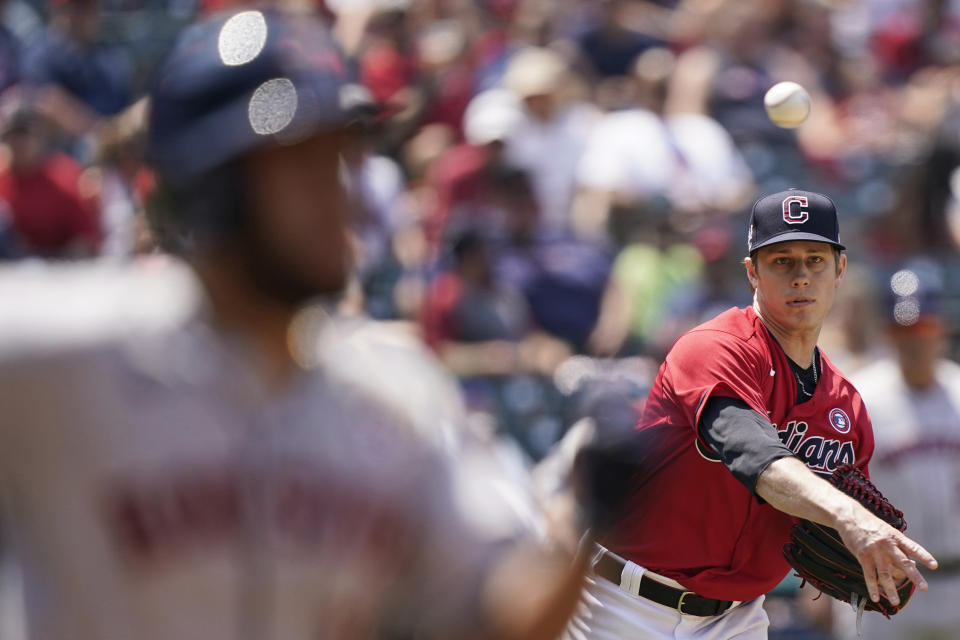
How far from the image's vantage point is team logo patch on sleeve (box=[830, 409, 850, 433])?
416cm

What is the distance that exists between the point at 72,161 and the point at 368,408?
756cm

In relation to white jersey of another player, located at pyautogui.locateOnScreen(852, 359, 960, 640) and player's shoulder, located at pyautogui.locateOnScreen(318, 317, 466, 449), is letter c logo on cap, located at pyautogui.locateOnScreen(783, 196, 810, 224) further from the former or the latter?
white jersey of another player, located at pyautogui.locateOnScreen(852, 359, 960, 640)

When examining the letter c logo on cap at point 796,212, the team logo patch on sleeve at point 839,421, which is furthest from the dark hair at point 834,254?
the team logo patch on sleeve at point 839,421

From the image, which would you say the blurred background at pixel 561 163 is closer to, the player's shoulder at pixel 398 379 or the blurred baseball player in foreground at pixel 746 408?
the blurred baseball player in foreground at pixel 746 408

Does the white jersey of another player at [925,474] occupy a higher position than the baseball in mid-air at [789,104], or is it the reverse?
the baseball in mid-air at [789,104]

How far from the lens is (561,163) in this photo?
9.02 metres

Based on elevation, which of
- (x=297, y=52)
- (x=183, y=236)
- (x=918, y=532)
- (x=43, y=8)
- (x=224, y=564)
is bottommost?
(x=918, y=532)

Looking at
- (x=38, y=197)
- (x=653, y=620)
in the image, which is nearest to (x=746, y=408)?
(x=653, y=620)

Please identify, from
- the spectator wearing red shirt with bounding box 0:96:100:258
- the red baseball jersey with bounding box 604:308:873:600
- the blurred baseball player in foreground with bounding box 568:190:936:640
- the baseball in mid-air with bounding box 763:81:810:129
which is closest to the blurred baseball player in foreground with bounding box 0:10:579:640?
the blurred baseball player in foreground with bounding box 568:190:936:640

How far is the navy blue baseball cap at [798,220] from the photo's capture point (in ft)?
13.4

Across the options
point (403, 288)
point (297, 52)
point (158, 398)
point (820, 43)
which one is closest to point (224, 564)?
point (158, 398)

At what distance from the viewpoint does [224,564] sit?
1831 mm

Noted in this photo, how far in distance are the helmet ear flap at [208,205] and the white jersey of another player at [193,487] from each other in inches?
4.1

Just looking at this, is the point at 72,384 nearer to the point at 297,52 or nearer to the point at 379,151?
the point at 297,52
